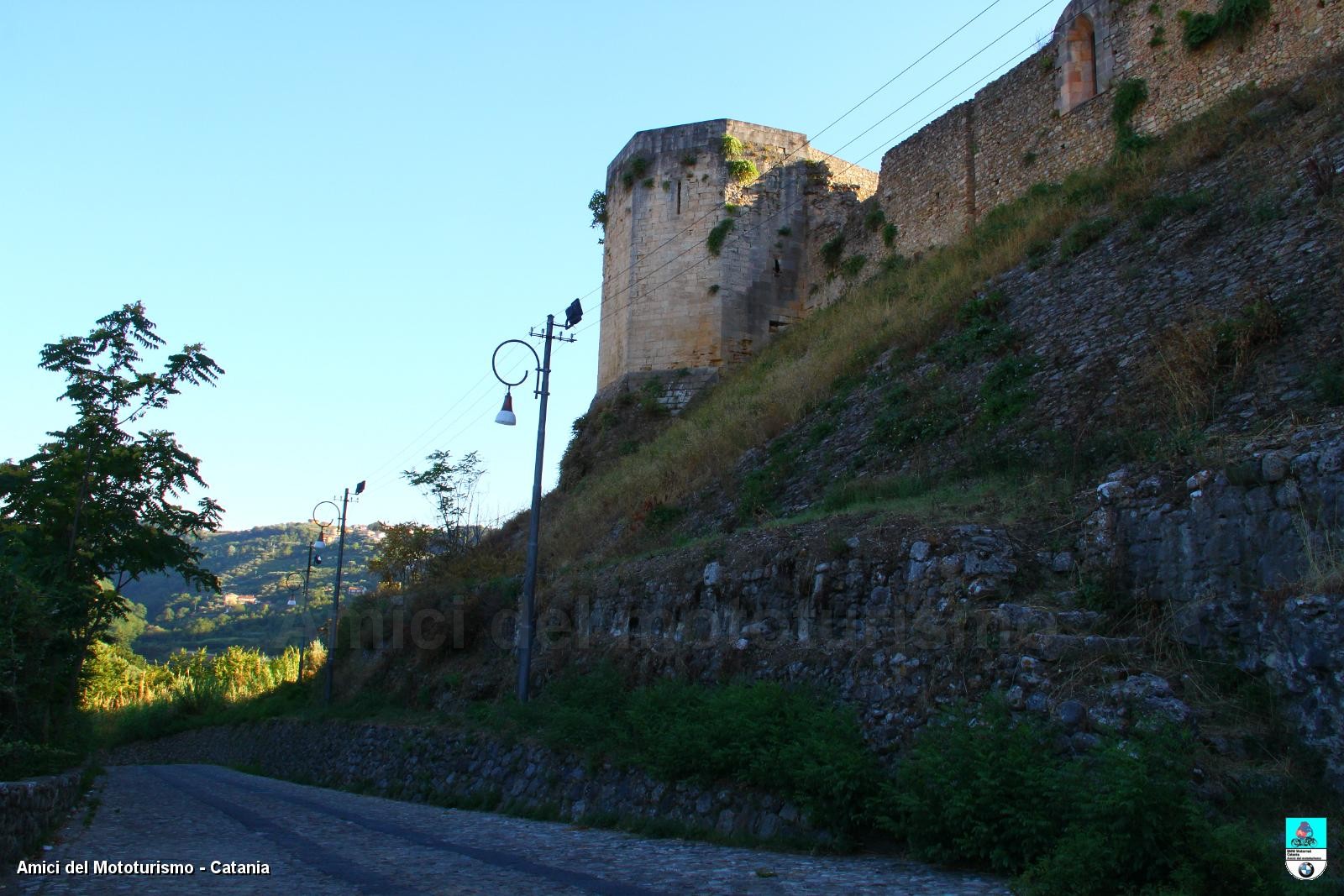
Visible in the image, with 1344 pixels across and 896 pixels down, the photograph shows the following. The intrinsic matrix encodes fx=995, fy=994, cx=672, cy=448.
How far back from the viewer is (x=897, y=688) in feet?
25.4

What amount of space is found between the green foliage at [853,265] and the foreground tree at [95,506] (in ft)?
46.7

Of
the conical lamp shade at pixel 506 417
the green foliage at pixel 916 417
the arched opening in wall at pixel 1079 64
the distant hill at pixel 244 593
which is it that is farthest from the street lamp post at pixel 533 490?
the distant hill at pixel 244 593

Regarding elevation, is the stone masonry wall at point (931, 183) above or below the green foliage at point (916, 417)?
above

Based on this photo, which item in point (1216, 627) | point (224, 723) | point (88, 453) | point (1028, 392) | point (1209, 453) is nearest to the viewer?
point (1216, 627)

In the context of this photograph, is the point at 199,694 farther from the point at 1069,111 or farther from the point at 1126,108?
the point at 1126,108

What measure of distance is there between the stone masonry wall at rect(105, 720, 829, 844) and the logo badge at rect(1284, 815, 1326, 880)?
124 inches

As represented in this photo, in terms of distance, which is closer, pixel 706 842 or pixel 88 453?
pixel 706 842

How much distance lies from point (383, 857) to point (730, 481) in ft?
28.8

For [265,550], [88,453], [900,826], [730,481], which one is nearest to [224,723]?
[88,453]

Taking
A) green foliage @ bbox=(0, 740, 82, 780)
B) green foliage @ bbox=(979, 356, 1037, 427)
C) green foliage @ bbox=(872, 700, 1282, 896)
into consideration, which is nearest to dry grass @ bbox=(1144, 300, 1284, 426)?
green foliage @ bbox=(979, 356, 1037, 427)

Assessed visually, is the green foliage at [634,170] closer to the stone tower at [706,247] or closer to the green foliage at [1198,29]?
the stone tower at [706,247]

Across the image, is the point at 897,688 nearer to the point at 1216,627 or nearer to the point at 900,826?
the point at 900,826

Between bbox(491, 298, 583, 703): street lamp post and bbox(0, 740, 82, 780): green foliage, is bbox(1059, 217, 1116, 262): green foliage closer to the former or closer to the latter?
bbox(491, 298, 583, 703): street lamp post

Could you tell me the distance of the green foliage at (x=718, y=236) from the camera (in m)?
25.9
